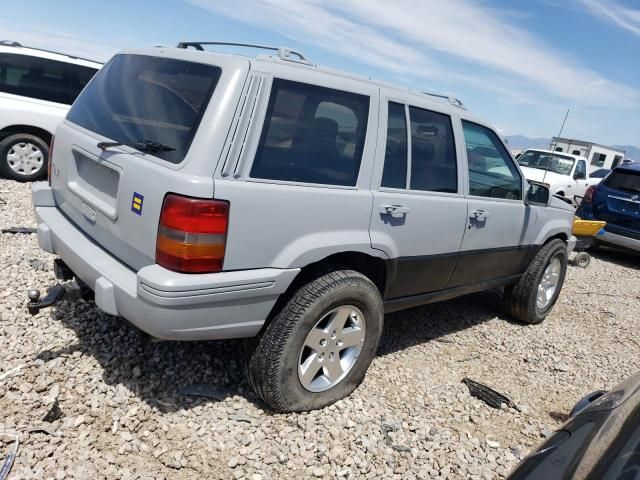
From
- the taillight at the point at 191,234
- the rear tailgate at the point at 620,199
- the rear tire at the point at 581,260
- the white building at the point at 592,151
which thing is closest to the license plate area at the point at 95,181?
the taillight at the point at 191,234

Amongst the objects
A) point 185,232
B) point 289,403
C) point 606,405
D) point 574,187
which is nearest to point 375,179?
point 185,232

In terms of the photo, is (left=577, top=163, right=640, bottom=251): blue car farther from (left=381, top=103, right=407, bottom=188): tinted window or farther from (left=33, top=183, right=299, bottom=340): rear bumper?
(left=33, top=183, right=299, bottom=340): rear bumper

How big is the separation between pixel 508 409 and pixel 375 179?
1883 mm

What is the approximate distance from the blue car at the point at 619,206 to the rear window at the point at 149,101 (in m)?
7.99

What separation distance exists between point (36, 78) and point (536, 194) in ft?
23.2

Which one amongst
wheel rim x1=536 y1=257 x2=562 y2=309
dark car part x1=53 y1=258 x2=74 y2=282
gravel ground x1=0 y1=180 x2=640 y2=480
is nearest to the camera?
gravel ground x1=0 y1=180 x2=640 y2=480

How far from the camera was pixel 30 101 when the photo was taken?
734cm

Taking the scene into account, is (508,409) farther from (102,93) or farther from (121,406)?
(102,93)

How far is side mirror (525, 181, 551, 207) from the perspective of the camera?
14.1 feet

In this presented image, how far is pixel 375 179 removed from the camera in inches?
117

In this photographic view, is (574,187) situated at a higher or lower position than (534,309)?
higher

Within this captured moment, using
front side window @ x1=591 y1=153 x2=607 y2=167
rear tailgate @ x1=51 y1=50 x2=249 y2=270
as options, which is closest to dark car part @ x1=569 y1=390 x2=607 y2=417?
rear tailgate @ x1=51 y1=50 x2=249 y2=270

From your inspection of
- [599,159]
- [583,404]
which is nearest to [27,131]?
[583,404]

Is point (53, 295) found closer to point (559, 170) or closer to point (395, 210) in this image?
point (395, 210)
